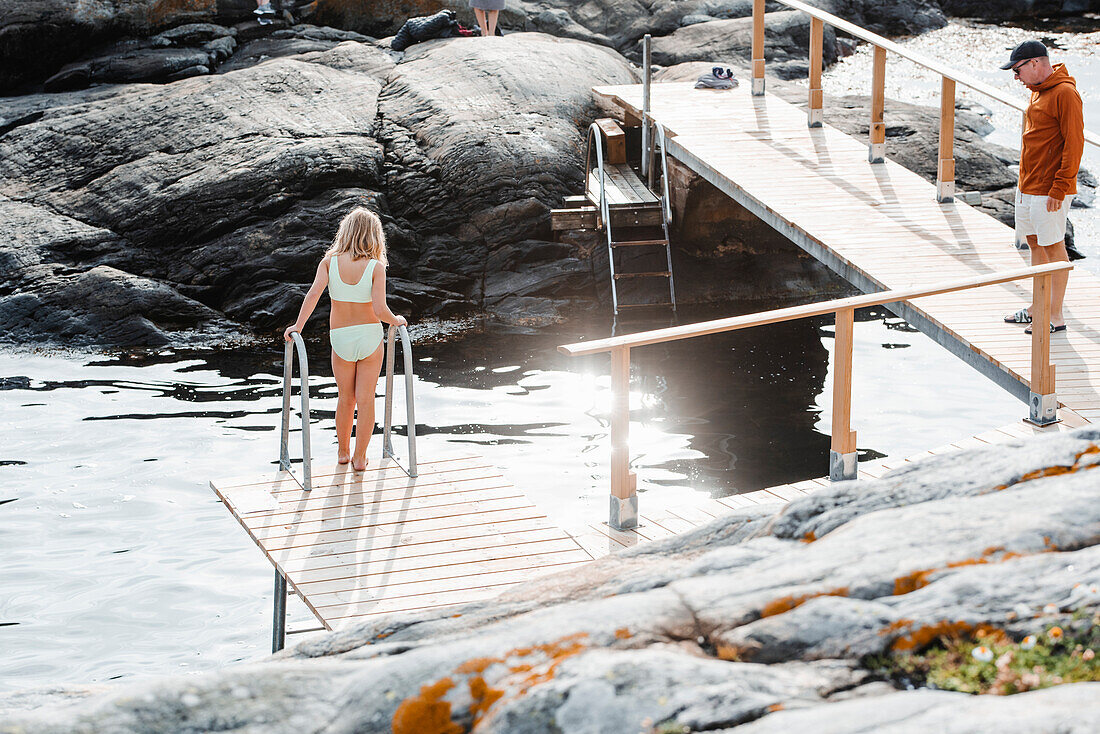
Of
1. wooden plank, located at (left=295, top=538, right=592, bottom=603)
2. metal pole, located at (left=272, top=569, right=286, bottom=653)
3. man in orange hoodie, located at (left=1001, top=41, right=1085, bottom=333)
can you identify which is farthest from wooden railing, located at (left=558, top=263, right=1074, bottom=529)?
metal pole, located at (left=272, top=569, right=286, bottom=653)

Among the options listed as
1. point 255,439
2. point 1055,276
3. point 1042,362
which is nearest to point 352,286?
point 255,439

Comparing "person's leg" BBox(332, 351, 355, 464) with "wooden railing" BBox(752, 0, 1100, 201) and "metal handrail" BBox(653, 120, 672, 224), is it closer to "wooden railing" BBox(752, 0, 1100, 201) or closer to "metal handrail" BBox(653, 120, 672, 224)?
"wooden railing" BBox(752, 0, 1100, 201)

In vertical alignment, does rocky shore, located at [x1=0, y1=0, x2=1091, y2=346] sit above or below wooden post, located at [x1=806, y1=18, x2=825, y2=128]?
below

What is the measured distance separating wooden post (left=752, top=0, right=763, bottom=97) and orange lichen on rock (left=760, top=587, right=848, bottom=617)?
11.6m

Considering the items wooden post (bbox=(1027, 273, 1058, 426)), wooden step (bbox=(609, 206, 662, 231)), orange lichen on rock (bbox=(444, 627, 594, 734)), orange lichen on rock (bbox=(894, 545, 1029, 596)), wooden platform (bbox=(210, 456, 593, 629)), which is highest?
orange lichen on rock (bbox=(894, 545, 1029, 596))

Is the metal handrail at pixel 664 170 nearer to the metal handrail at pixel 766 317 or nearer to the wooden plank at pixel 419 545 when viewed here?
the metal handrail at pixel 766 317

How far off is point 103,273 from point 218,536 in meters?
6.17

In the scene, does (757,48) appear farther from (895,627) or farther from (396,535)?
(895,627)

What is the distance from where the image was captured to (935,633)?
3012 mm

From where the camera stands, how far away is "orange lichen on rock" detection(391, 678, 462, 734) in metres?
2.99

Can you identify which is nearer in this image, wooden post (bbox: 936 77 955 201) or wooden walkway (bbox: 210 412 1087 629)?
wooden walkway (bbox: 210 412 1087 629)

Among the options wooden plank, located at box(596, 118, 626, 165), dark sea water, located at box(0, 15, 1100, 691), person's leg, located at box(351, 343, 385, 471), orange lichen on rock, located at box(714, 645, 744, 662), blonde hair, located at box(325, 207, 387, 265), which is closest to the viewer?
orange lichen on rock, located at box(714, 645, 744, 662)

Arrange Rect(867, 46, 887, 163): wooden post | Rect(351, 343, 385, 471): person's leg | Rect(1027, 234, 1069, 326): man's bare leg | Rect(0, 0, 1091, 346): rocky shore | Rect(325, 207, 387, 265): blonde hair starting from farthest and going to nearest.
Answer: Rect(0, 0, 1091, 346): rocky shore, Rect(867, 46, 887, 163): wooden post, Rect(1027, 234, 1069, 326): man's bare leg, Rect(351, 343, 385, 471): person's leg, Rect(325, 207, 387, 265): blonde hair

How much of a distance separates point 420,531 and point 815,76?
869cm
